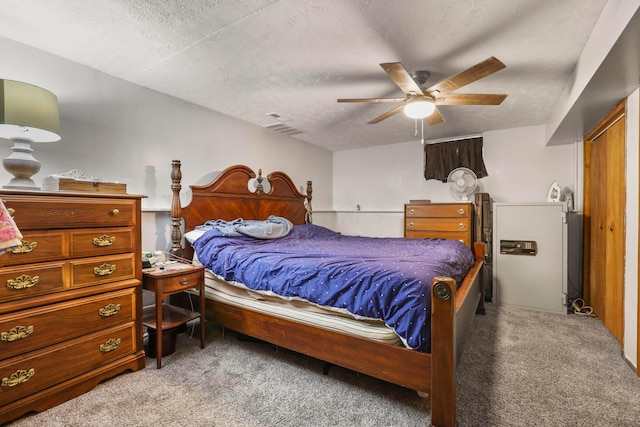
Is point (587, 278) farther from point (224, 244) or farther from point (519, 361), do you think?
point (224, 244)

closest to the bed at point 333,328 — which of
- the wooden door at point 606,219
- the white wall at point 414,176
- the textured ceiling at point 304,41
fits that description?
the textured ceiling at point 304,41

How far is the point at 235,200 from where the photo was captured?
3459 mm

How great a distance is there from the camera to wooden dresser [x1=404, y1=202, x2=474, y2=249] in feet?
12.9

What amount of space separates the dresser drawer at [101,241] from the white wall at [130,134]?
85 cm

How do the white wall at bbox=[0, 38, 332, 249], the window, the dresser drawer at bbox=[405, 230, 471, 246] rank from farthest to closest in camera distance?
the window, the dresser drawer at bbox=[405, 230, 471, 246], the white wall at bbox=[0, 38, 332, 249]

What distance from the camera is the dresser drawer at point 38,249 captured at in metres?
1.50

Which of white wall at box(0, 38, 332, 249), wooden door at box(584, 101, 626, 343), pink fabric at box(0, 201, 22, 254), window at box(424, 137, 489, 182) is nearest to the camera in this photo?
pink fabric at box(0, 201, 22, 254)

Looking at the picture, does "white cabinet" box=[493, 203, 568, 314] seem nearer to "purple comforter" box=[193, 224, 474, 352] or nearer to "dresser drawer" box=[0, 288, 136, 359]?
"purple comforter" box=[193, 224, 474, 352]

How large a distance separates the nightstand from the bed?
0.67 feet

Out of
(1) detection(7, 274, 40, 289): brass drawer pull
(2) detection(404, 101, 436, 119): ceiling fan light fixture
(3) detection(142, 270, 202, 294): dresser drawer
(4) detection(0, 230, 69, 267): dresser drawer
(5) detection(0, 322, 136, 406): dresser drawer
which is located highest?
(2) detection(404, 101, 436, 119): ceiling fan light fixture

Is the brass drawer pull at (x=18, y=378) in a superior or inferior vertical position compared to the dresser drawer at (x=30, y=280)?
inferior

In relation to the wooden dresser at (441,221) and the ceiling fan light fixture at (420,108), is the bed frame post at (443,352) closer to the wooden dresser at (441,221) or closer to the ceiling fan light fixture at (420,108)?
the ceiling fan light fixture at (420,108)

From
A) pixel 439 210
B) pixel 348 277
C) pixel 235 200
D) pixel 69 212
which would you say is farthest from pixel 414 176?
pixel 69 212

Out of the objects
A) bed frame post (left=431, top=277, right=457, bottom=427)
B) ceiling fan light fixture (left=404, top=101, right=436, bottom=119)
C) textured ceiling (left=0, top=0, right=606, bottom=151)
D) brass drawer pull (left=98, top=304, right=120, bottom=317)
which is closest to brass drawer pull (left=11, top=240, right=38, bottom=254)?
brass drawer pull (left=98, top=304, right=120, bottom=317)
